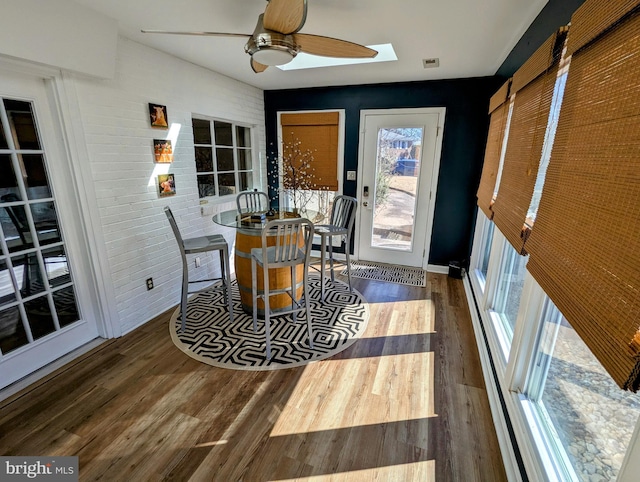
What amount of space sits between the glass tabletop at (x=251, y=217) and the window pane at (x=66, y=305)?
3.99 feet

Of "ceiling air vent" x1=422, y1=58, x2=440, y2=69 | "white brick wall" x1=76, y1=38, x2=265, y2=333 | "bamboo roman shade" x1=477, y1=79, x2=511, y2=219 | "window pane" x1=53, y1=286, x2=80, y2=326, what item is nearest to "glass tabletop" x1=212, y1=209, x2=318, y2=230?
"white brick wall" x1=76, y1=38, x2=265, y2=333

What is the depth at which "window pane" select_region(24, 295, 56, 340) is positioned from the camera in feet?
7.07

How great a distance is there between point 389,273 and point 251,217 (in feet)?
6.83

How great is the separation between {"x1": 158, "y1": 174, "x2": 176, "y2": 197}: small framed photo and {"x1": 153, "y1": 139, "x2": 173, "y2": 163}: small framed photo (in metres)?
0.15

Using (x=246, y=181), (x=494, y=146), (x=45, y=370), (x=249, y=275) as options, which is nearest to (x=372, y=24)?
(x=494, y=146)

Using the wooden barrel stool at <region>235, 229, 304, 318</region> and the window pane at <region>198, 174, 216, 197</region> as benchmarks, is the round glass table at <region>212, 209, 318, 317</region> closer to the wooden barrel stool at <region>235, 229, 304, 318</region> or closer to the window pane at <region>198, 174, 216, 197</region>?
the wooden barrel stool at <region>235, 229, 304, 318</region>

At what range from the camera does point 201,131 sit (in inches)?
132

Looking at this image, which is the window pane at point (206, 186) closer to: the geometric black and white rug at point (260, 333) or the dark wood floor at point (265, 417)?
the geometric black and white rug at point (260, 333)

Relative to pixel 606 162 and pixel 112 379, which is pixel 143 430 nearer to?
pixel 112 379

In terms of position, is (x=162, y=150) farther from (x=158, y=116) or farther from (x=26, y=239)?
(x=26, y=239)

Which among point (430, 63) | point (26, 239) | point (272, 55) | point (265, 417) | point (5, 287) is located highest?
point (430, 63)

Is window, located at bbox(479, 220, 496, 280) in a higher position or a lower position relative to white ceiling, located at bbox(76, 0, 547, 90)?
lower

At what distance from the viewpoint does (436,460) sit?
1604 mm

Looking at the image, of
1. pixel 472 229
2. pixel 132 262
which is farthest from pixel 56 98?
pixel 472 229
